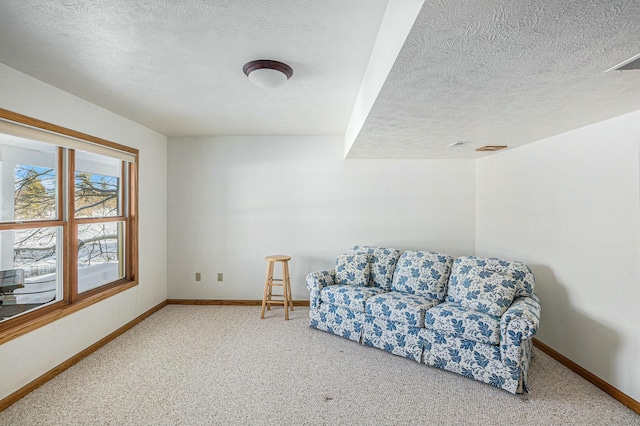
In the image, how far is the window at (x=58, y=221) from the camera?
7.66ft

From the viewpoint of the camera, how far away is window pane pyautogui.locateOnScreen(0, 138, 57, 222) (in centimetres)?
Answer: 230

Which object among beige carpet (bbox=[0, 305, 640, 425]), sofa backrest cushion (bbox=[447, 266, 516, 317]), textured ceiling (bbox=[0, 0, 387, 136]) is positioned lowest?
beige carpet (bbox=[0, 305, 640, 425])

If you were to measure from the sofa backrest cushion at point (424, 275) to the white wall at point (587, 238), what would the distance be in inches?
33.5

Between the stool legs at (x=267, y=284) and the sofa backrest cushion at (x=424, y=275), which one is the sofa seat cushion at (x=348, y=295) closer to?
the sofa backrest cushion at (x=424, y=275)

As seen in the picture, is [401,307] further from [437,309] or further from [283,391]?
[283,391]

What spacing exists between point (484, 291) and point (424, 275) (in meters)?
0.68

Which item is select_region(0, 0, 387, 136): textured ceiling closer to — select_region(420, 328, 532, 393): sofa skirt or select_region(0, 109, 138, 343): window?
select_region(0, 109, 138, 343): window

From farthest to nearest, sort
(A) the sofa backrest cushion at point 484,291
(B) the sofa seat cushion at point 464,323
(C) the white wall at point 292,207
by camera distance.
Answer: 1. (C) the white wall at point 292,207
2. (A) the sofa backrest cushion at point 484,291
3. (B) the sofa seat cushion at point 464,323

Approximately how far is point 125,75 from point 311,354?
9.17 feet

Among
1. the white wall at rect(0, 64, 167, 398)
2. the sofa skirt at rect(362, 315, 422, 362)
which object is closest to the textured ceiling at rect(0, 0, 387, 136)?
the white wall at rect(0, 64, 167, 398)

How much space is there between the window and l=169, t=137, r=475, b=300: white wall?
0.87 meters

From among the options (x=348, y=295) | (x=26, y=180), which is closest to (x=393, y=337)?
(x=348, y=295)

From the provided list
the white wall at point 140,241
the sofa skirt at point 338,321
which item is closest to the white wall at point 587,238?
the sofa skirt at point 338,321

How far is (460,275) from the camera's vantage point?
122 inches
